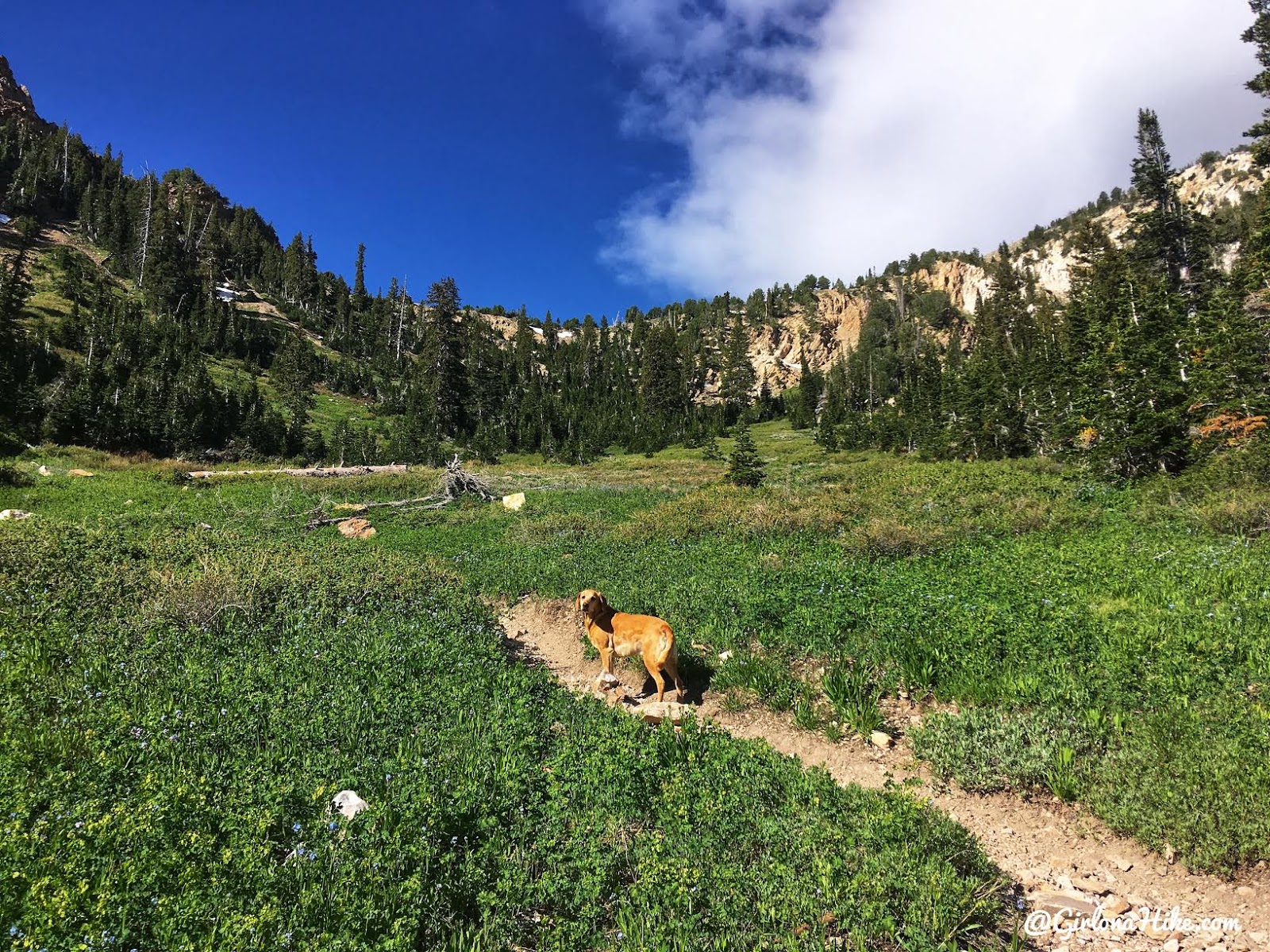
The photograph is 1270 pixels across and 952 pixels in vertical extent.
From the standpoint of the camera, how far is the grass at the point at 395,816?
10.7ft

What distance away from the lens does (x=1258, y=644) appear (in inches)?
256

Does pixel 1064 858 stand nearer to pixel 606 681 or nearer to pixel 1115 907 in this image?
pixel 1115 907

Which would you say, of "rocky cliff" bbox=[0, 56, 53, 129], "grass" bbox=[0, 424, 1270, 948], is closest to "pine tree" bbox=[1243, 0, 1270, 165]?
"grass" bbox=[0, 424, 1270, 948]

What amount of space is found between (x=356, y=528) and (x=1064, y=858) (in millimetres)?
22614

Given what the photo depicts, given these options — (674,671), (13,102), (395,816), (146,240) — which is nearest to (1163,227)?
(674,671)

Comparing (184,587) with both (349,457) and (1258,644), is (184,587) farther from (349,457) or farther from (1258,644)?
(349,457)

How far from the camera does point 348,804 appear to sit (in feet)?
15.0

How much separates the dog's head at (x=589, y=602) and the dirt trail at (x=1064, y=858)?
7.57 feet

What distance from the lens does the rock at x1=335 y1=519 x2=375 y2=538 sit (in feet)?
69.1

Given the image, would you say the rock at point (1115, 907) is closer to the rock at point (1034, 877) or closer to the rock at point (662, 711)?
the rock at point (1034, 877)

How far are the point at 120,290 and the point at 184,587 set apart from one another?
11160 centimetres

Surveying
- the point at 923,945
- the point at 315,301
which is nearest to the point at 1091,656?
the point at 923,945

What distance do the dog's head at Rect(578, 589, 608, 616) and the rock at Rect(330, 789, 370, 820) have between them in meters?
4.41

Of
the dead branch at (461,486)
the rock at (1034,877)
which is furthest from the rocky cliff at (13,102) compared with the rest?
the rock at (1034,877)
